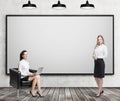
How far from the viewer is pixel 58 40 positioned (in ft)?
35.3

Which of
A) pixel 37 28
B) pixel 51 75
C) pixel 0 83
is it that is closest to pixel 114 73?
pixel 51 75

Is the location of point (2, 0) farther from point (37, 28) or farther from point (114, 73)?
point (114, 73)

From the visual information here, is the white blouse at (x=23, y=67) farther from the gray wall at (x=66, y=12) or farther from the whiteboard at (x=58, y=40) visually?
the gray wall at (x=66, y=12)

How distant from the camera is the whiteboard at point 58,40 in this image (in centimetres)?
1075

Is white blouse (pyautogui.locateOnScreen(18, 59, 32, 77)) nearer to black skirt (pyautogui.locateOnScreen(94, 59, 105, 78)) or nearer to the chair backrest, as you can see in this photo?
the chair backrest

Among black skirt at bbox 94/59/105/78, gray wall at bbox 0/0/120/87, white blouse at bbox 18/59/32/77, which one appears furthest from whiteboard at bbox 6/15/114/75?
white blouse at bbox 18/59/32/77

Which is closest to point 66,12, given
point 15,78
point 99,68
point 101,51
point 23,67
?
point 101,51

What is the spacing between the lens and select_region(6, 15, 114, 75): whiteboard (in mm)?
10750

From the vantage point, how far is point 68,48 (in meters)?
10.8

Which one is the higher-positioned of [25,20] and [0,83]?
[25,20]

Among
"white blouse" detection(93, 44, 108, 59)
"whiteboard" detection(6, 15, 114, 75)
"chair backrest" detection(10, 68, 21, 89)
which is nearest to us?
"chair backrest" detection(10, 68, 21, 89)

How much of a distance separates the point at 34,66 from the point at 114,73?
8.63 feet

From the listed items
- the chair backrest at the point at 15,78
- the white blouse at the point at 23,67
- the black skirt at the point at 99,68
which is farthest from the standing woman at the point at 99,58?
the chair backrest at the point at 15,78

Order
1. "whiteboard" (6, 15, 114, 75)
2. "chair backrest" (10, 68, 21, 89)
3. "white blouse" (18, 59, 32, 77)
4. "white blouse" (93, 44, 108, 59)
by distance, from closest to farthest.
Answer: "chair backrest" (10, 68, 21, 89) → "white blouse" (18, 59, 32, 77) → "white blouse" (93, 44, 108, 59) → "whiteboard" (6, 15, 114, 75)
